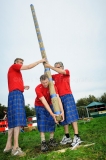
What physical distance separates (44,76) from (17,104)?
780 millimetres

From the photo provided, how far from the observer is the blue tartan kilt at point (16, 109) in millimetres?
3362

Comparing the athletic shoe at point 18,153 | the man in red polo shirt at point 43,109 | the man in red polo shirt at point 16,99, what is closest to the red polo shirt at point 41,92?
the man in red polo shirt at point 43,109

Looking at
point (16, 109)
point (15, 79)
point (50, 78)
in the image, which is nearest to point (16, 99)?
point (16, 109)

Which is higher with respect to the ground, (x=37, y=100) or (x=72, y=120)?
(x=37, y=100)

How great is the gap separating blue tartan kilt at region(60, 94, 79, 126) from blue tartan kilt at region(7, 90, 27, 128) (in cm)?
86

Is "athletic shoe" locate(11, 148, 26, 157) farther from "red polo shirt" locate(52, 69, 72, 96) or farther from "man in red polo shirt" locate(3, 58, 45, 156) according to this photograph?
"red polo shirt" locate(52, 69, 72, 96)

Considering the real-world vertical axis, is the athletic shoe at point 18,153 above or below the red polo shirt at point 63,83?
below

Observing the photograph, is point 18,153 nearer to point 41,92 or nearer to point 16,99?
point 16,99

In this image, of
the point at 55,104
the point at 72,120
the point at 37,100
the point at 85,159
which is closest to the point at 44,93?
the point at 37,100

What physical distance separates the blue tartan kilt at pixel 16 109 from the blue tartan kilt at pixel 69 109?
0.86 metres

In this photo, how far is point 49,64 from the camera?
3.49 m

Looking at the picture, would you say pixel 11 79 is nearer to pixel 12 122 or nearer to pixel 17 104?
pixel 17 104

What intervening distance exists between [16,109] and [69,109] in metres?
1.08

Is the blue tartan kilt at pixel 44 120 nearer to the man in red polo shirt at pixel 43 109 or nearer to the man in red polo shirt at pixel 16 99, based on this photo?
the man in red polo shirt at pixel 43 109
